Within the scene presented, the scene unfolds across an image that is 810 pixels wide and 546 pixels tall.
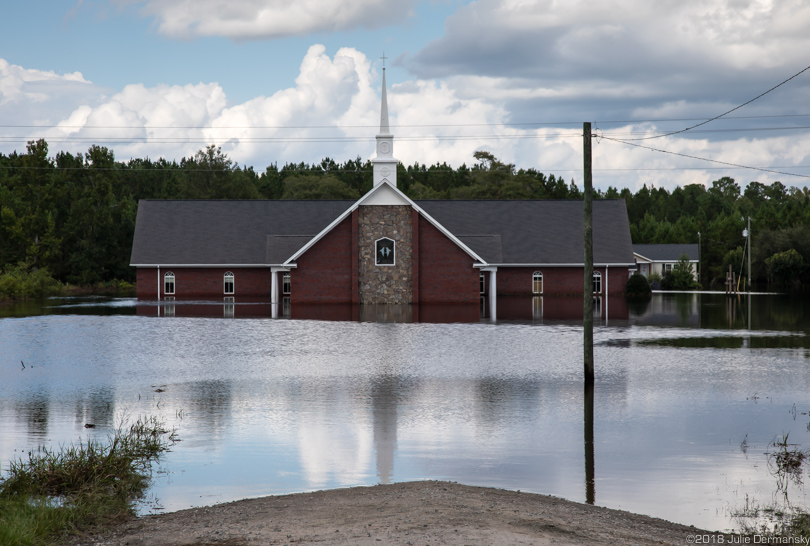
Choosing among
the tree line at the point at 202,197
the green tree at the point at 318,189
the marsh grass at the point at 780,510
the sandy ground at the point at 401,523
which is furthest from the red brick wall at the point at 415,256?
the green tree at the point at 318,189

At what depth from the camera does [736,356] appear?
20.6 metres

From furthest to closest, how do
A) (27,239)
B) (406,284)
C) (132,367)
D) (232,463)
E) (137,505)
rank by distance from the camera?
1. (27,239)
2. (406,284)
3. (132,367)
4. (232,463)
5. (137,505)

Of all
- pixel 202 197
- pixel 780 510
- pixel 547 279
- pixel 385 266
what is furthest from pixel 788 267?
pixel 780 510

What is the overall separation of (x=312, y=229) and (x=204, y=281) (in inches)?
327

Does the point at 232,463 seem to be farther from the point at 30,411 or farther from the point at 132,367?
the point at 132,367

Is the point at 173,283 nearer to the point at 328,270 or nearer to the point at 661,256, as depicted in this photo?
the point at 328,270

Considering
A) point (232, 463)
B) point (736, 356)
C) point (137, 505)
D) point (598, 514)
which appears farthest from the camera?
point (736, 356)

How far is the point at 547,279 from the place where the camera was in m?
52.5

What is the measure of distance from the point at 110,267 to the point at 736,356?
189 feet

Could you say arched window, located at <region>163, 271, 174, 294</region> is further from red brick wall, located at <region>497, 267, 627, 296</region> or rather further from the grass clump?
the grass clump

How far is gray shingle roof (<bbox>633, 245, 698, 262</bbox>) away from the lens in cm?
8544

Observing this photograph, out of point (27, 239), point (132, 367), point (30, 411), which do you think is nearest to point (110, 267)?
point (27, 239)

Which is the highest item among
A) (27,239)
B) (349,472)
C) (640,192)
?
(640,192)

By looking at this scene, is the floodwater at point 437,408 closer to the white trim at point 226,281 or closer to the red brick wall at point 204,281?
the red brick wall at point 204,281
